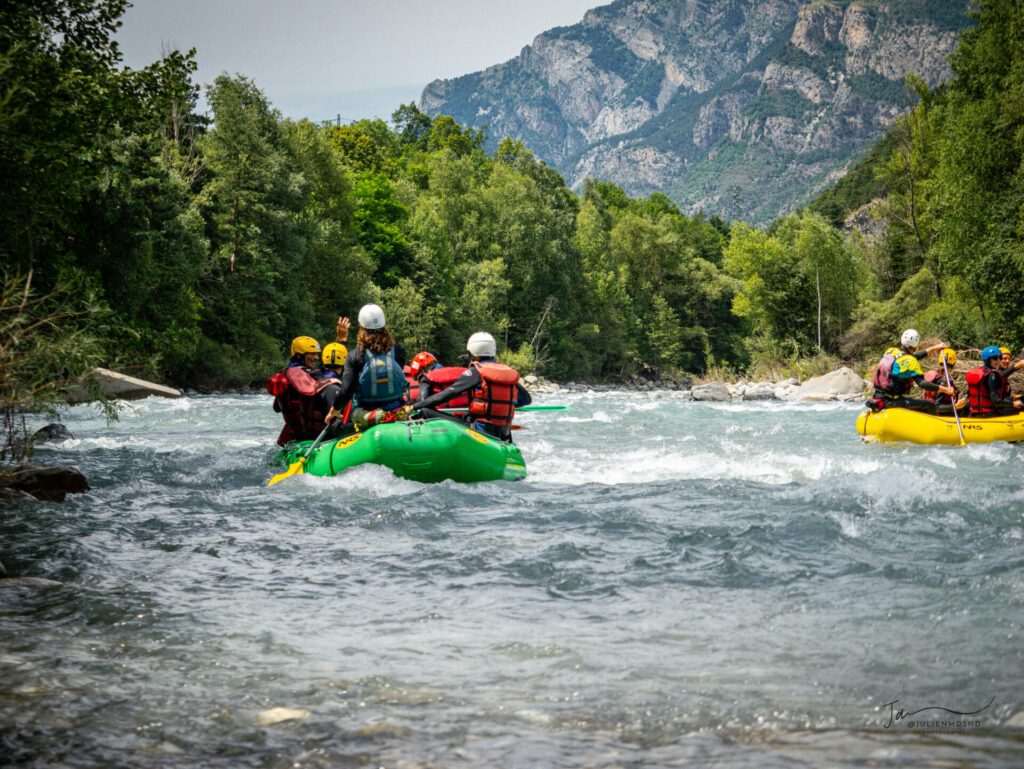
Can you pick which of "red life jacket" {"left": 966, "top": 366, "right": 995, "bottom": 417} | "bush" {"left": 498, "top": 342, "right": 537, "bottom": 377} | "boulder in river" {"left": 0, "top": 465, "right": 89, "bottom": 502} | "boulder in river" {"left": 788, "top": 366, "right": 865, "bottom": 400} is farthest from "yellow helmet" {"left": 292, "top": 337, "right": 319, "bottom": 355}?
"bush" {"left": 498, "top": 342, "right": 537, "bottom": 377}

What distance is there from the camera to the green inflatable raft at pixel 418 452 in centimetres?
798

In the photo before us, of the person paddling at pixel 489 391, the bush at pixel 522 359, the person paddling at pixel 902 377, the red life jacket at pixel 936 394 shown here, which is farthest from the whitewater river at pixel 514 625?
the bush at pixel 522 359

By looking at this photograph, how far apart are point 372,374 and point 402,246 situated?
35447 mm

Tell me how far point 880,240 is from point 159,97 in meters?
38.6

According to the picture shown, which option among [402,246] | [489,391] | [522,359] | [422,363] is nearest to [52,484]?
[422,363]

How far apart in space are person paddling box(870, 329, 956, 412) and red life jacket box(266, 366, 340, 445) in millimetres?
8824

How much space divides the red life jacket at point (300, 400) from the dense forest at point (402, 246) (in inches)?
60.1

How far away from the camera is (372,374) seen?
8.59m

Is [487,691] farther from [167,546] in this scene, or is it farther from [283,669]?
[167,546]

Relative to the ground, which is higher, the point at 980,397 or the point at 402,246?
the point at 402,246

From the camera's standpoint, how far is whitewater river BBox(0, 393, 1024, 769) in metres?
2.83

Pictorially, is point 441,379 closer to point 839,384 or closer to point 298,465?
point 298,465

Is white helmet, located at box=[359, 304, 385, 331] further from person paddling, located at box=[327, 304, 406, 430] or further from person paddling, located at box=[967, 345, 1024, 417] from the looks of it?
person paddling, located at box=[967, 345, 1024, 417]

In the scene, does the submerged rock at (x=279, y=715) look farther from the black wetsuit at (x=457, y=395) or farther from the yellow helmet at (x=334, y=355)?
the yellow helmet at (x=334, y=355)
